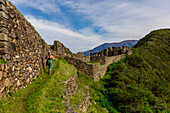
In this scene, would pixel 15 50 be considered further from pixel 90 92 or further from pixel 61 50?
pixel 61 50

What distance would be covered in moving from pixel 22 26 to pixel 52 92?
14.9ft

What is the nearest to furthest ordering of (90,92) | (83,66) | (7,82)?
(7,82) < (90,92) < (83,66)

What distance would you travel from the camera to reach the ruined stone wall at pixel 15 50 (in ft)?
15.3

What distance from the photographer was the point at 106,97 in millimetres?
11656

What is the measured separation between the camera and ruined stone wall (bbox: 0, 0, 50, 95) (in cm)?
465

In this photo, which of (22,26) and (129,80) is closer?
(22,26)

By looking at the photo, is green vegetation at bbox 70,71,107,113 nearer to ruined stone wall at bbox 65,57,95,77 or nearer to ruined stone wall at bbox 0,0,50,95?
ruined stone wall at bbox 65,57,95,77

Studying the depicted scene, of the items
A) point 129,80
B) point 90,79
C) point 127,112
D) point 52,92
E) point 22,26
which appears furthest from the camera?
point 129,80

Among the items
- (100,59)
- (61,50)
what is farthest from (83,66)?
(100,59)

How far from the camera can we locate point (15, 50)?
545 centimetres

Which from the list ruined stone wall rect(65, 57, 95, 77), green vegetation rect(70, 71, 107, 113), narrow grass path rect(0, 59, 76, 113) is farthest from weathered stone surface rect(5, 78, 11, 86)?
ruined stone wall rect(65, 57, 95, 77)

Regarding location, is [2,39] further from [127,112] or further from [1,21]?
[127,112]

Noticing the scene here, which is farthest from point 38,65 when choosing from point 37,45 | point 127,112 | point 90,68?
point 127,112

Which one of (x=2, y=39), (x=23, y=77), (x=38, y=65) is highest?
(x=2, y=39)
